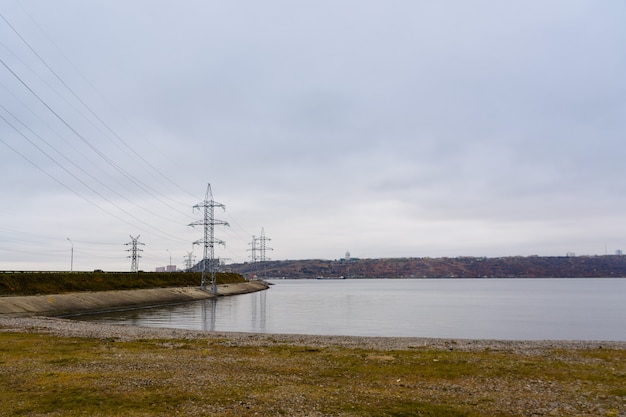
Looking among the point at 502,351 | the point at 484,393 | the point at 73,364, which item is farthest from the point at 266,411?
the point at 502,351

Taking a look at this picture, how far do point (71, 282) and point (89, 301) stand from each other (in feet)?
50.0

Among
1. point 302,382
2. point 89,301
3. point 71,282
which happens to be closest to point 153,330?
point 302,382

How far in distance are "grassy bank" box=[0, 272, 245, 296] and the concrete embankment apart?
4905 mm

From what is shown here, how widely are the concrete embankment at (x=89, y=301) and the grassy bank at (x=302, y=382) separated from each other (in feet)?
142

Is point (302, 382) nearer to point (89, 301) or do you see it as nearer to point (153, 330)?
point (153, 330)

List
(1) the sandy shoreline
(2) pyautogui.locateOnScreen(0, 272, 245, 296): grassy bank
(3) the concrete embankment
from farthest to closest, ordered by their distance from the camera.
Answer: (2) pyautogui.locateOnScreen(0, 272, 245, 296): grassy bank → (3) the concrete embankment → (1) the sandy shoreline

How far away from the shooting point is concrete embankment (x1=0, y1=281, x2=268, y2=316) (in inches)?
2670

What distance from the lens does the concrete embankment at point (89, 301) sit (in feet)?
222

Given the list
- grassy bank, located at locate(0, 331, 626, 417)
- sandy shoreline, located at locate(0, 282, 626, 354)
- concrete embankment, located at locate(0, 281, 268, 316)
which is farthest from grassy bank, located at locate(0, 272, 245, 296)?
grassy bank, located at locate(0, 331, 626, 417)

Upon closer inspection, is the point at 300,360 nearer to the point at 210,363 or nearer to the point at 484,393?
the point at 210,363

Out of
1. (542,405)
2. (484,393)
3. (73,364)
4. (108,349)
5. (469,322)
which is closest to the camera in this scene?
(542,405)

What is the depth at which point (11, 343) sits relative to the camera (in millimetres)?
31281

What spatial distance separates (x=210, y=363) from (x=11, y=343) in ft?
53.5

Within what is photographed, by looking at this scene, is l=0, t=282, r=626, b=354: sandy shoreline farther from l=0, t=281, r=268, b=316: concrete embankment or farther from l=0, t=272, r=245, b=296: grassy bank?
l=0, t=272, r=245, b=296: grassy bank
